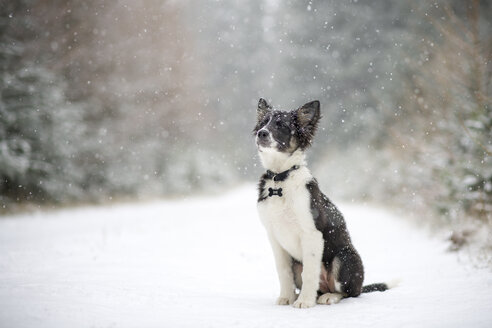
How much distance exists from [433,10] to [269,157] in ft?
59.4

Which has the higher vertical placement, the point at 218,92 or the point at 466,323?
the point at 218,92

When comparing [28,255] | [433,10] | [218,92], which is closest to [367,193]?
[433,10]

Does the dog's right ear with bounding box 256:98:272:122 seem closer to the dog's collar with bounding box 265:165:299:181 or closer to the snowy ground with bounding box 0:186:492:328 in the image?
the dog's collar with bounding box 265:165:299:181

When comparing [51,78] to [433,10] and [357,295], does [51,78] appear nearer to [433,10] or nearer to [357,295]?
[357,295]

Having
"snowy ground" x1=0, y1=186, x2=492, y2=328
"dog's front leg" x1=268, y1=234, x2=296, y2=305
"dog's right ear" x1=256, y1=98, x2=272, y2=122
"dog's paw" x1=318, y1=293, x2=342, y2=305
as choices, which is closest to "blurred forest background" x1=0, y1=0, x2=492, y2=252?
"snowy ground" x1=0, y1=186, x2=492, y2=328

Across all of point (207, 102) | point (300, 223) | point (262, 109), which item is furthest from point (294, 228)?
point (207, 102)

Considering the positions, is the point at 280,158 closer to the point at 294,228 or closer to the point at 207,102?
the point at 294,228

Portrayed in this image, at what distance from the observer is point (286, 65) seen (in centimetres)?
2753

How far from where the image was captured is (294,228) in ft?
13.8

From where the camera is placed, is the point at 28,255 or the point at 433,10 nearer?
the point at 28,255

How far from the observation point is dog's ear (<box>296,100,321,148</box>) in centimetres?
461

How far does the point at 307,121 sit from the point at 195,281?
266 cm

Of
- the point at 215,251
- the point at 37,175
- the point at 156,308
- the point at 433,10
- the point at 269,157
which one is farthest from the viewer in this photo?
the point at 433,10

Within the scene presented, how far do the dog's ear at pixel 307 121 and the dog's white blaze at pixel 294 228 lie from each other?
0.65 feet
